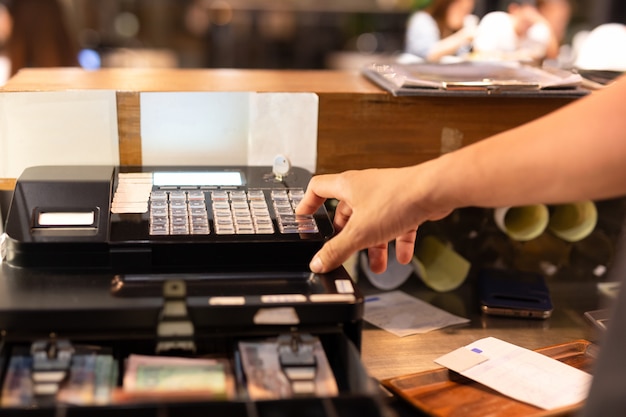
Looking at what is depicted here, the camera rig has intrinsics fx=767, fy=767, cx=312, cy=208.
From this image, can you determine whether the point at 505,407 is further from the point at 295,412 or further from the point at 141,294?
the point at 141,294

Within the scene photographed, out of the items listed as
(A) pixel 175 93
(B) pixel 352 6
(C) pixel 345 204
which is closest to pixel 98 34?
(B) pixel 352 6

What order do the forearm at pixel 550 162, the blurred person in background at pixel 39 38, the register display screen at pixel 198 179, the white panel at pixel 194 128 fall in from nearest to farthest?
1. the forearm at pixel 550 162
2. the register display screen at pixel 198 179
3. the white panel at pixel 194 128
4. the blurred person in background at pixel 39 38

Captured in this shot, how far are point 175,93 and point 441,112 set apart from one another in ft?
1.47

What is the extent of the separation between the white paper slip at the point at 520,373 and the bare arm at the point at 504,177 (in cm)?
24

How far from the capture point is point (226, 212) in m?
1.06

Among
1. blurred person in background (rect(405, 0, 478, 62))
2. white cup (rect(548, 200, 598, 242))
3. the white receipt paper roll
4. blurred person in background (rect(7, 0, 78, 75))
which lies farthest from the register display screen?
blurred person in background (rect(7, 0, 78, 75))

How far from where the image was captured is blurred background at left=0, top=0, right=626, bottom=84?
16.7 feet

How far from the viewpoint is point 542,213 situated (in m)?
1.40

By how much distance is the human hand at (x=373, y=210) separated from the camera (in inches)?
35.5

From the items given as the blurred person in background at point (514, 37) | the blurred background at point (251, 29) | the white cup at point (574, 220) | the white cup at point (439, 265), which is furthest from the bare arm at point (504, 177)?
the blurred background at point (251, 29)

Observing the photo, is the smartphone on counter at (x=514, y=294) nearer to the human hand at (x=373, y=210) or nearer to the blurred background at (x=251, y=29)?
the human hand at (x=373, y=210)

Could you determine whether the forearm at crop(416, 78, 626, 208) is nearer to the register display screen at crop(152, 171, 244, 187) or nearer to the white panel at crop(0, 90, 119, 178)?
the register display screen at crop(152, 171, 244, 187)

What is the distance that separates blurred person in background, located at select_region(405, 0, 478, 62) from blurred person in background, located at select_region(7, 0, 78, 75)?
1.65m

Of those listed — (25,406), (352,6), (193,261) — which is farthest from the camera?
(352,6)
